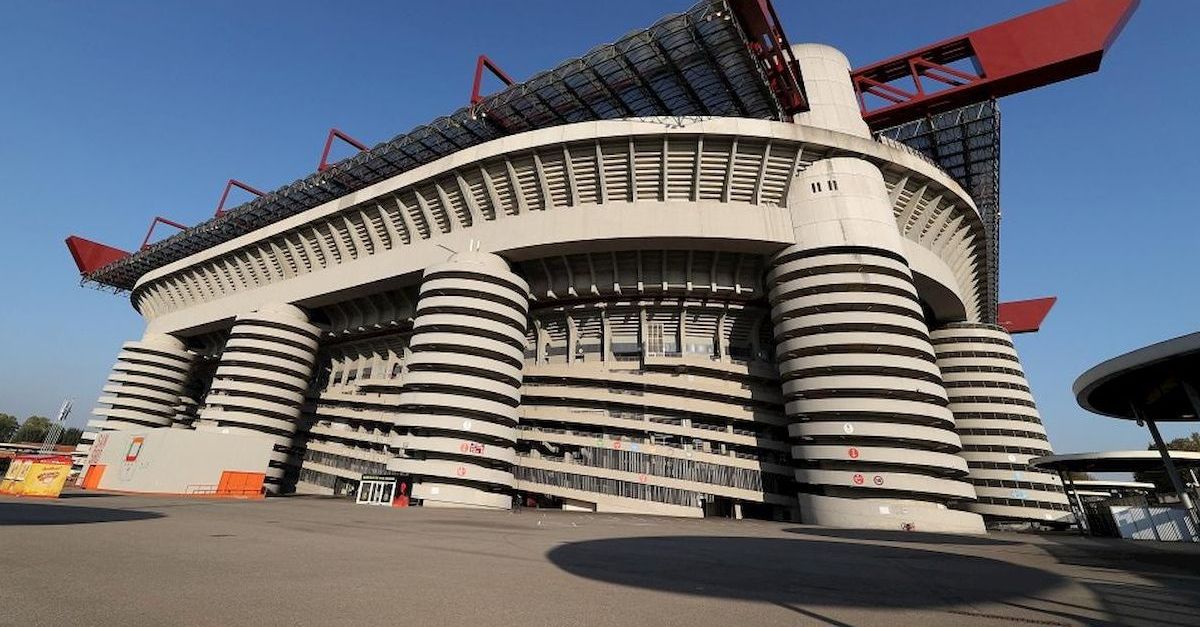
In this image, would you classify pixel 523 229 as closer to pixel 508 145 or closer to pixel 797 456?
pixel 508 145

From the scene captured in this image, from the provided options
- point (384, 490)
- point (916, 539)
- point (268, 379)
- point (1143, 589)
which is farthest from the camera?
point (268, 379)

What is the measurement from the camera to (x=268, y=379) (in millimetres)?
42000

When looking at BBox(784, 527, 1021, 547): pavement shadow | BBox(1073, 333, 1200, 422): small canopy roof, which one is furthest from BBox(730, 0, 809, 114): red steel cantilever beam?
BBox(784, 527, 1021, 547): pavement shadow

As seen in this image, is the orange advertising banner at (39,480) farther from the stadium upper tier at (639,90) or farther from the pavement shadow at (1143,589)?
the pavement shadow at (1143,589)

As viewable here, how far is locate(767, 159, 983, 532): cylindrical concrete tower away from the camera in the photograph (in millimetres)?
23938

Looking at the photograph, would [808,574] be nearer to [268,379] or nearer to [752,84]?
[752,84]

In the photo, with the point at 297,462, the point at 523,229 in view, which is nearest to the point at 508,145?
the point at 523,229

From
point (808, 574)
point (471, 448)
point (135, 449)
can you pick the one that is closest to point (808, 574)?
point (808, 574)

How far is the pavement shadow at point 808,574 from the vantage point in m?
6.20

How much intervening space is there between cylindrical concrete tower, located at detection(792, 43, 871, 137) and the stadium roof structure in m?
1.51

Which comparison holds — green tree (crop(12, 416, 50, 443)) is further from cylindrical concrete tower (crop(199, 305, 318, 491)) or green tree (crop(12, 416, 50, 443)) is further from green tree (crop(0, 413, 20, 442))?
cylindrical concrete tower (crop(199, 305, 318, 491))

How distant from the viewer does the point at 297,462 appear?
148 feet

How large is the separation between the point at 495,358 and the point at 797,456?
62.6 feet

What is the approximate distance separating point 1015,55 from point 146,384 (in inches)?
3281
